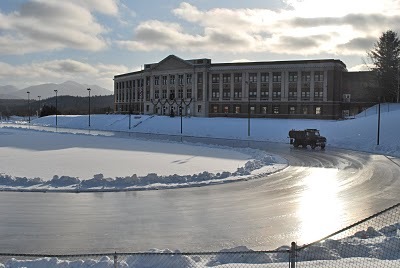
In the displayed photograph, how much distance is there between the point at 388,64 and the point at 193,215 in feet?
295

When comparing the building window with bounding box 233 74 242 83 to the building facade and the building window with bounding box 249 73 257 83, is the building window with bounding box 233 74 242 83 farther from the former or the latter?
the building window with bounding box 249 73 257 83

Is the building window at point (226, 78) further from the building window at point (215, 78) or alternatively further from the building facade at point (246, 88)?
the building window at point (215, 78)

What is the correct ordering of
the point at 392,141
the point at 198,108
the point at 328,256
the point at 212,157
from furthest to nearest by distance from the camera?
the point at 198,108 → the point at 392,141 → the point at 212,157 → the point at 328,256

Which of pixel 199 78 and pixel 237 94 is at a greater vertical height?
pixel 199 78

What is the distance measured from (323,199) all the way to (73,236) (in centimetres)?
1113

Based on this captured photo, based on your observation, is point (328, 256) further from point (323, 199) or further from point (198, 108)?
point (198, 108)

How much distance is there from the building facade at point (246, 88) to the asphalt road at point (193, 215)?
71388 mm

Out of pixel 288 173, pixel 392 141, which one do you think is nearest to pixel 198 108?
pixel 392 141

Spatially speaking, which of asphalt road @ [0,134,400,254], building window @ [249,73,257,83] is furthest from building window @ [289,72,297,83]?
asphalt road @ [0,134,400,254]

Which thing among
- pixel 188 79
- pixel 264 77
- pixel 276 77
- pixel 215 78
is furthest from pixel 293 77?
pixel 188 79

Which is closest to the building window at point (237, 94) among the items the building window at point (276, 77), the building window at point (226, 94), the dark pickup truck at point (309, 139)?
the building window at point (226, 94)

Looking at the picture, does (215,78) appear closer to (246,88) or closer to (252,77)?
(246,88)

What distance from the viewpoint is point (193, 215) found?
606 inches

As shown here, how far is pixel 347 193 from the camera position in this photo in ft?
65.7
